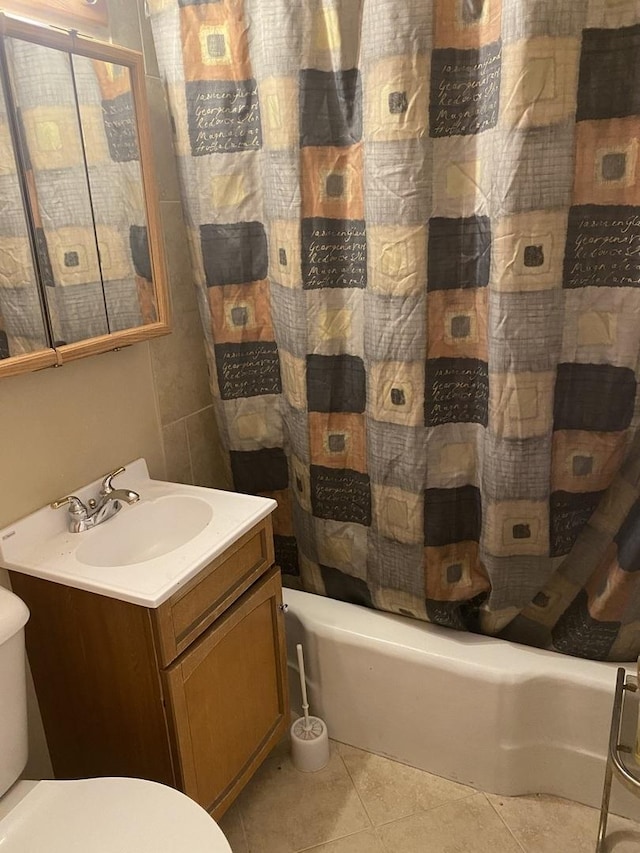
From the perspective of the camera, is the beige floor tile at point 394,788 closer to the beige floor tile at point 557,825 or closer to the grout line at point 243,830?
the beige floor tile at point 557,825

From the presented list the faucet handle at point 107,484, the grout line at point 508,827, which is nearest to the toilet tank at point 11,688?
the faucet handle at point 107,484

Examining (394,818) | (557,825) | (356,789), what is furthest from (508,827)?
(356,789)

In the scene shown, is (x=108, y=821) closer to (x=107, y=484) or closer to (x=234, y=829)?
(x=234, y=829)

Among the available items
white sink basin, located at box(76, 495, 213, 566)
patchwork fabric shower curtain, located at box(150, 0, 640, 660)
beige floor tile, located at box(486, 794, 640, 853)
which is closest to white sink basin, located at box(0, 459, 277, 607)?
white sink basin, located at box(76, 495, 213, 566)

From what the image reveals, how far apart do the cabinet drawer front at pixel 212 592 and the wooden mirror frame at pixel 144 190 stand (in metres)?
0.54

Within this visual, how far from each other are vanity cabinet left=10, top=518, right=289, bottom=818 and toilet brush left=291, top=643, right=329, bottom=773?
0.15m

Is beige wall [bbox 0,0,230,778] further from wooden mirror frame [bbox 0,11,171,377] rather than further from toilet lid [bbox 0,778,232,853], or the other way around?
toilet lid [bbox 0,778,232,853]

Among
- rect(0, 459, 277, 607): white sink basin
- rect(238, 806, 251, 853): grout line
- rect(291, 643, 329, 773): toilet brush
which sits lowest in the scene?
rect(238, 806, 251, 853): grout line

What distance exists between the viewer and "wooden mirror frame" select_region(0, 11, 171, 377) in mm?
1316

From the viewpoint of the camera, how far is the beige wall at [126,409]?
1451mm

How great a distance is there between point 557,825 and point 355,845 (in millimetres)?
485

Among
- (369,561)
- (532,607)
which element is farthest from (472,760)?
(369,561)

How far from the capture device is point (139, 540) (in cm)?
163

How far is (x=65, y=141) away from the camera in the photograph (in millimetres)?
1418
